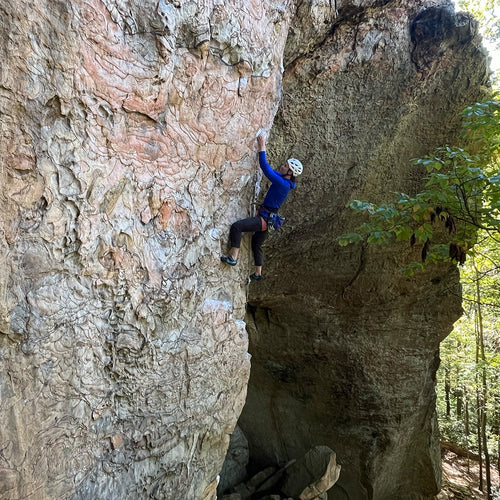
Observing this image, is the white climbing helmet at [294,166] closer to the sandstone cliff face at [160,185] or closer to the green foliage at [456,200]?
the sandstone cliff face at [160,185]

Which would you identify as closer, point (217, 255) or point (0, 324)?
point (0, 324)

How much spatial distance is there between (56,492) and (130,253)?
71.5 inches

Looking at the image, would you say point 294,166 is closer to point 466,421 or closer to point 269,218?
point 269,218

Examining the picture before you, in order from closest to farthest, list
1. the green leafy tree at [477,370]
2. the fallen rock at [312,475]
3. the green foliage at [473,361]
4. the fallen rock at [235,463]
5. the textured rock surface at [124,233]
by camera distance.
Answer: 1. the textured rock surface at [124,233]
2. the fallen rock at [312,475]
3. the fallen rock at [235,463]
4. the green foliage at [473,361]
5. the green leafy tree at [477,370]

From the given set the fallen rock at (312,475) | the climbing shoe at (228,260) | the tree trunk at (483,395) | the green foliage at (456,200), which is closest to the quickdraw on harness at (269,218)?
the climbing shoe at (228,260)

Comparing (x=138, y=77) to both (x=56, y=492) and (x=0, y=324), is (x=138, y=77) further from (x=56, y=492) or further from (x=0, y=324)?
(x=56, y=492)

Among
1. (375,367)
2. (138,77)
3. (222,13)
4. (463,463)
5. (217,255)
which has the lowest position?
(463,463)

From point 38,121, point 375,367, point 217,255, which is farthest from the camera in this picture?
point 375,367

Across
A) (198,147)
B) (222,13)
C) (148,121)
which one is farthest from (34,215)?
(222,13)

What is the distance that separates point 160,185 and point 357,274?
4413 millimetres

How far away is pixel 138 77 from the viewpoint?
3217 mm

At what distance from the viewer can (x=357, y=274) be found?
6.93 meters

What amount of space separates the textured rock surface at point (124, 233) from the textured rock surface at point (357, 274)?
170 centimetres

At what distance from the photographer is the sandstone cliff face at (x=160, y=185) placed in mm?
2705
